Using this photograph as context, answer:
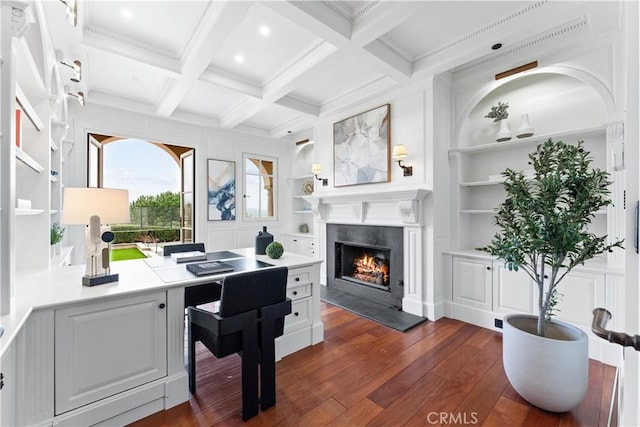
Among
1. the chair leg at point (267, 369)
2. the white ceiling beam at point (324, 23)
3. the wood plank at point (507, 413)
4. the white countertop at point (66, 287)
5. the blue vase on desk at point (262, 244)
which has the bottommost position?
the wood plank at point (507, 413)

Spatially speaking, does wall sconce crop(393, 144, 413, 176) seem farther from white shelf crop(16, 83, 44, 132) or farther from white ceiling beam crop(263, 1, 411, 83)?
white shelf crop(16, 83, 44, 132)

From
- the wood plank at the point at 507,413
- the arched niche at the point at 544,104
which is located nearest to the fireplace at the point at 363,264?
the arched niche at the point at 544,104

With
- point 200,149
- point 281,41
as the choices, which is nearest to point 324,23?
point 281,41

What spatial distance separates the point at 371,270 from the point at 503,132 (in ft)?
7.83

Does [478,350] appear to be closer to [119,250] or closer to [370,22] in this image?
[370,22]

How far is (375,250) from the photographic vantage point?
4.05 meters

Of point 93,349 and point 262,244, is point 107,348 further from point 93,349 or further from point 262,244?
point 262,244

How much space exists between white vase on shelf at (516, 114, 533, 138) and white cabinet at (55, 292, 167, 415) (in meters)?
3.64

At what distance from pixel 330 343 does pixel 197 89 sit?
3.60m

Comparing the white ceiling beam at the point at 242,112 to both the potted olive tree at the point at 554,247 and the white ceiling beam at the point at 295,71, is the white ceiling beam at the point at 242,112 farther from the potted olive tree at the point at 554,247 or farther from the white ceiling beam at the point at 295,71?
the potted olive tree at the point at 554,247

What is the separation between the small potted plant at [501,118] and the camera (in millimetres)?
3055

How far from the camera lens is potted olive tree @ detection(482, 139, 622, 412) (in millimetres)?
1673

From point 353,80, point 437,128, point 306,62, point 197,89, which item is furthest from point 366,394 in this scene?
point 197,89

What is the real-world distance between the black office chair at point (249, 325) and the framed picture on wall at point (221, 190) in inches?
132
